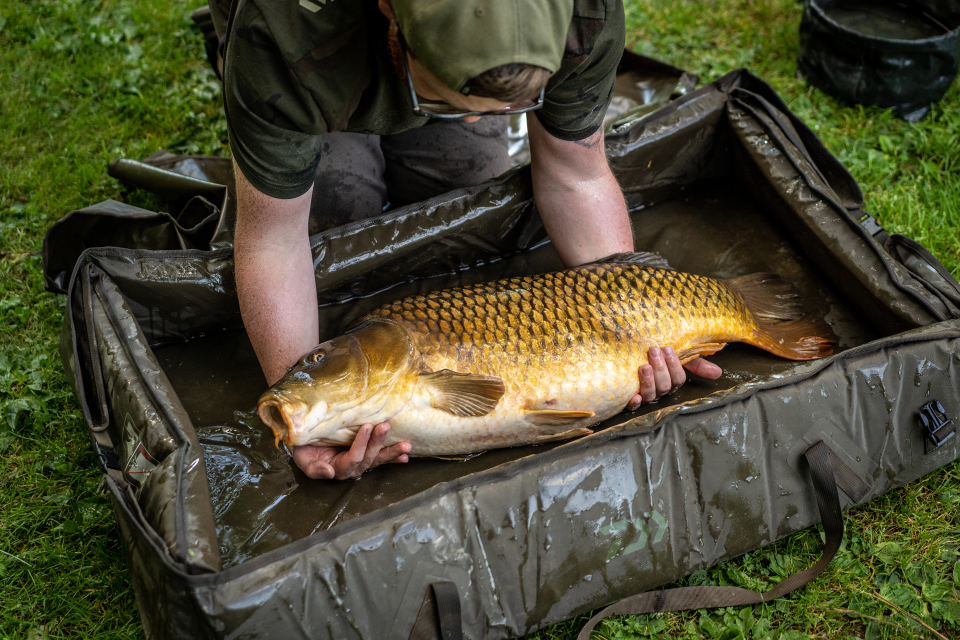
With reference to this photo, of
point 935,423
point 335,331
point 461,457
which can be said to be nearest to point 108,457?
point 335,331

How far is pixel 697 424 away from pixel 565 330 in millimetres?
383

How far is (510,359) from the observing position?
5.79 ft

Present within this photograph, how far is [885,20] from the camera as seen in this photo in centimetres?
330

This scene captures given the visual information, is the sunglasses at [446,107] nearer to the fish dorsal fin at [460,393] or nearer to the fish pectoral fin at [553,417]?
the fish dorsal fin at [460,393]

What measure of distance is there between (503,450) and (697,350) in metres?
0.58

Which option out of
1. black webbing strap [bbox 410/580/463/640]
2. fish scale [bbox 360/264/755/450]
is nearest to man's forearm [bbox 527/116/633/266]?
fish scale [bbox 360/264/755/450]

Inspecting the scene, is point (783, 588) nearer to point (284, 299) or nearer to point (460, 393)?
point (460, 393)

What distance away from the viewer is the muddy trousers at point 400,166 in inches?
90.4

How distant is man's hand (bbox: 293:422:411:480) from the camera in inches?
65.4

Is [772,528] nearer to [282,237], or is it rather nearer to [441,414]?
[441,414]

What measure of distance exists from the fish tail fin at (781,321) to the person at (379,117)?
234mm

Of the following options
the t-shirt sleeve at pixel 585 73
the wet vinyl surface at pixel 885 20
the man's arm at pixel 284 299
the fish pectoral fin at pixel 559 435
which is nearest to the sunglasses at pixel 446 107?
the t-shirt sleeve at pixel 585 73

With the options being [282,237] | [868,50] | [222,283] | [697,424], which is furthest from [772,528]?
[868,50]

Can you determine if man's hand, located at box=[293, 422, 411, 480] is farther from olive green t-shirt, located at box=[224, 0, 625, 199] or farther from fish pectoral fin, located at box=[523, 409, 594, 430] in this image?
olive green t-shirt, located at box=[224, 0, 625, 199]
